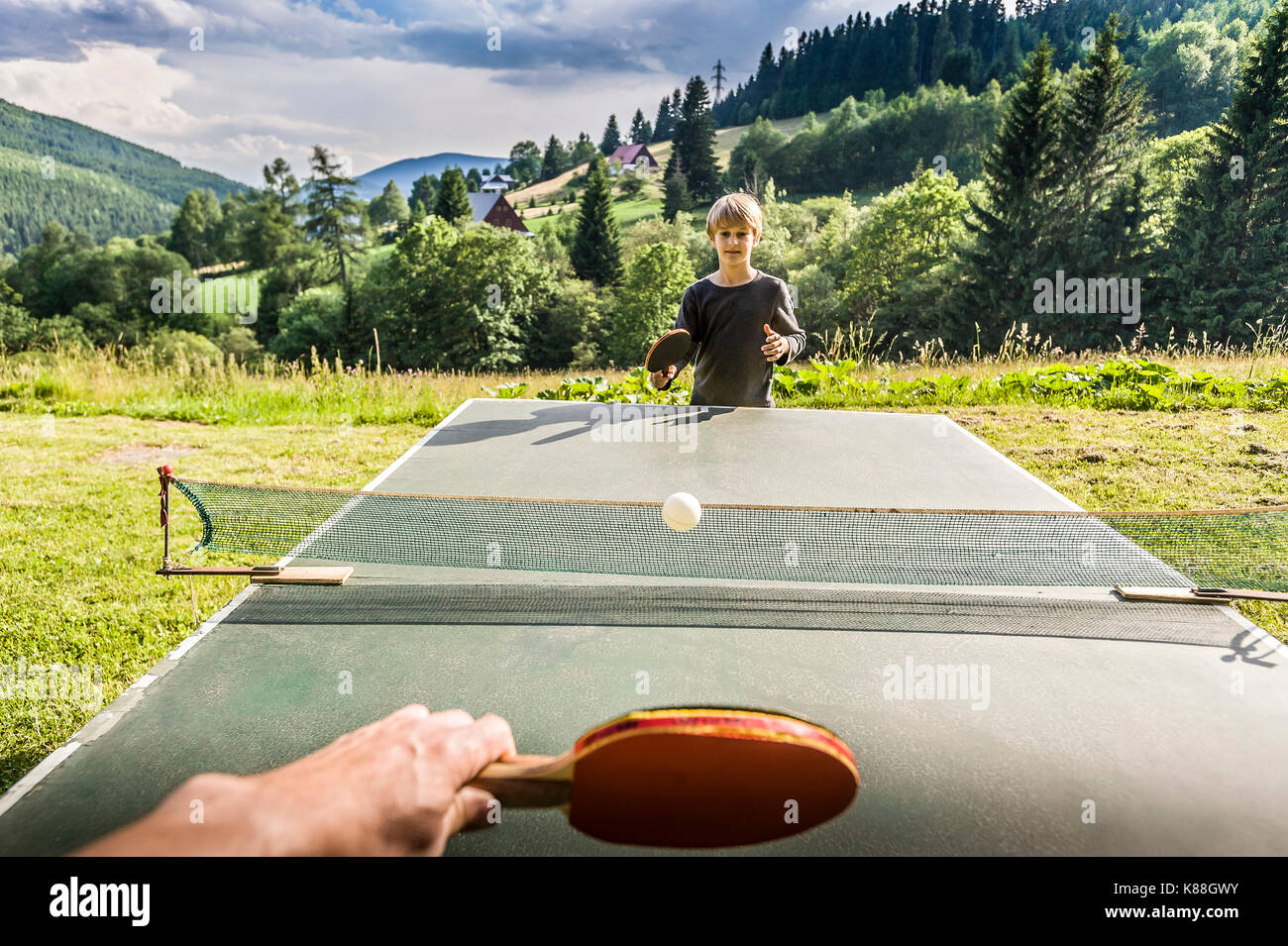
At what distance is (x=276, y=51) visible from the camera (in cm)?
12150

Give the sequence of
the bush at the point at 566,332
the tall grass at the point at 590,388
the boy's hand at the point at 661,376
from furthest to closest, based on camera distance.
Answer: the bush at the point at 566,332 < the tall grass at the point at 590,388 < the boy's hand at the point at 661,376

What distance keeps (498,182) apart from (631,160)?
2195cm

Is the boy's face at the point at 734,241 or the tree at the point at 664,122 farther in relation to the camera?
the tree at the point at 664,122

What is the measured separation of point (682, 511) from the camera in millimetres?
2885

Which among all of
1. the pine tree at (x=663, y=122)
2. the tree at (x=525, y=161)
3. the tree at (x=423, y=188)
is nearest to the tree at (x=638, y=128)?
the pine tree at (x=663, y=122)

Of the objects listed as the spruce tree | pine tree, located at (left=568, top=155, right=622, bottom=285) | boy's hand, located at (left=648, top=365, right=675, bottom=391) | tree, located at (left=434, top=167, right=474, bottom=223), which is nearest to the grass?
boy's hand, located at (left=648, top=365, right=675, bottom=391)

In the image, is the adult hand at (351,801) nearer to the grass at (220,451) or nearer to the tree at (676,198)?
the grass at (220,451)

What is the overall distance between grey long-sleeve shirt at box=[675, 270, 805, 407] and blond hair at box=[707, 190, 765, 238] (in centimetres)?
→ 35

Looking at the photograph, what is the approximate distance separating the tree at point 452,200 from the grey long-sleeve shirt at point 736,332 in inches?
2494

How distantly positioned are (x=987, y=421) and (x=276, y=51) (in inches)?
5691

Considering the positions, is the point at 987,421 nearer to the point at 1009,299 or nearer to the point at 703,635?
the point at 703,635

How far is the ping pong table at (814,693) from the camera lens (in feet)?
4.80
